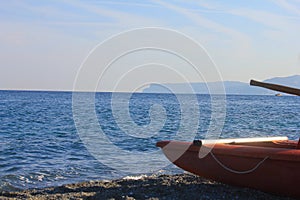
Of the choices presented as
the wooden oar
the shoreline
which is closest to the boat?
the wooden oar

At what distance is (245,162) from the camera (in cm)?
927

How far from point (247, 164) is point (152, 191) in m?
1.97

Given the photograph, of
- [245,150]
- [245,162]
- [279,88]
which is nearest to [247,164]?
[245,162]

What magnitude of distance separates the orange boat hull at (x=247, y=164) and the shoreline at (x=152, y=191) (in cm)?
20

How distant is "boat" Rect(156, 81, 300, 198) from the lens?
868 cm

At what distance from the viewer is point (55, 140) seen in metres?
22.5

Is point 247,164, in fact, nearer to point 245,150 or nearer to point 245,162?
point 245,162

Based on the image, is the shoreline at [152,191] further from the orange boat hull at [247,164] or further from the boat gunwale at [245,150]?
the boat gunwale at [245,150]

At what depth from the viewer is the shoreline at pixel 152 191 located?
29.7 feet

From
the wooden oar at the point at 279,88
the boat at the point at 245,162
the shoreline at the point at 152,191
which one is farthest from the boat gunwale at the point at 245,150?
the wooden oar at the point at 279,88

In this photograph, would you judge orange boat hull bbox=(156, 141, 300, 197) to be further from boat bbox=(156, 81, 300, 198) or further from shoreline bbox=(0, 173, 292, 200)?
shoreline bbox=(0, 173, 292, 200)

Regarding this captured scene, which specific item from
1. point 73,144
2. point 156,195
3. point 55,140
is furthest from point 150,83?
point 55,140

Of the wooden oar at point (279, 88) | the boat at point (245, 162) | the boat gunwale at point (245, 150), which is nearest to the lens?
the boat gunwale at point (245, 150)

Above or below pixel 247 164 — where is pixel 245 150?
above
